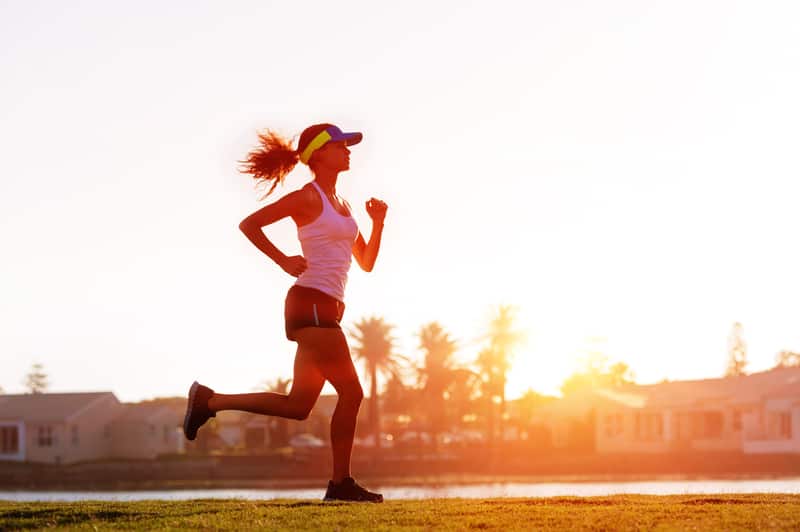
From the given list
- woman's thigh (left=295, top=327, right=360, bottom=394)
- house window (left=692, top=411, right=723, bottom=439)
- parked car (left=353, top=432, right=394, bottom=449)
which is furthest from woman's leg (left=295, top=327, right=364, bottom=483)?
parked car (left=353, top=432, right=394, bottom=449)

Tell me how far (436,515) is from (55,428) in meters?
70.2

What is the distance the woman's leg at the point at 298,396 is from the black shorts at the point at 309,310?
147mm

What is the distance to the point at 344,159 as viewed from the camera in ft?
30.4

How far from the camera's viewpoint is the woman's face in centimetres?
920

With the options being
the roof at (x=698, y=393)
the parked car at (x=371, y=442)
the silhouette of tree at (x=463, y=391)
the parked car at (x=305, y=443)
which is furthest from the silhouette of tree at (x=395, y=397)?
the roof at (x=698, y=393)

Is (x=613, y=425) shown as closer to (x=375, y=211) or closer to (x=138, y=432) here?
(x=138, y=432)

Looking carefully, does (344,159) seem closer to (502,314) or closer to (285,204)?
(285,204)

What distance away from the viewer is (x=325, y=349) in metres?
8.71

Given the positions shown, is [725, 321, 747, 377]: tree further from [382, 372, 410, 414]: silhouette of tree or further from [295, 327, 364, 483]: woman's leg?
[295, 327, 364, 483]: woman's leg

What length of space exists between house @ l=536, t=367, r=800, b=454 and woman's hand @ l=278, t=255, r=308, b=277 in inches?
2238

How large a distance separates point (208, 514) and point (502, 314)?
274ft

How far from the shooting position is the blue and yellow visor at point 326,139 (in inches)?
362

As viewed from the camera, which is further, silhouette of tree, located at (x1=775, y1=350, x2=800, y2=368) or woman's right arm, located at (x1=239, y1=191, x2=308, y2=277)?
silhouette of tree, located at (x1=775, y1=350, x2=800, y2=368)

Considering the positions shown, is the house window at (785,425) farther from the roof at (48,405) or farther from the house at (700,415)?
the roof at (48,405)
